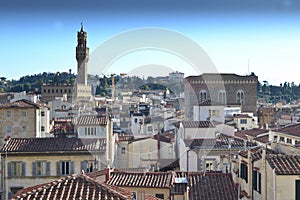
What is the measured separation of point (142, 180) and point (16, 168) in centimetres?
555

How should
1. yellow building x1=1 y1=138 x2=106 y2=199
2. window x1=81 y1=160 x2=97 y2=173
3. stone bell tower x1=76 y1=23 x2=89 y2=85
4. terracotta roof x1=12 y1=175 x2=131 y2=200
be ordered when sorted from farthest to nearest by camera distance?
stone bell tower x1=76 y1=23 x2=89 y2=85 → window x1=81 y1=160 x2=97 y2=173 → yellow building x1=1 y1=138 x2=106 y2=199 → terracotta roof x1=12 y1=175 x2=131 y2=200

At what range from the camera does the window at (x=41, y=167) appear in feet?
47.8

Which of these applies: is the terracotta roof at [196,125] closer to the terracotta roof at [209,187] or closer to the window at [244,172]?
the terracotta roof at [209,187]

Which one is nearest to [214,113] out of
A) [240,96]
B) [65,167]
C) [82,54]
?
[65,167]

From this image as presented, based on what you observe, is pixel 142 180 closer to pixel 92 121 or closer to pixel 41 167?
pixel 41 167

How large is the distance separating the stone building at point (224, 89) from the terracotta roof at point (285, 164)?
83.7 feet

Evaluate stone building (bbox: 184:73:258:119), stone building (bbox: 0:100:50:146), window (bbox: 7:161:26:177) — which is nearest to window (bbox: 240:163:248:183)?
window (bbox: 7:161:26:177)


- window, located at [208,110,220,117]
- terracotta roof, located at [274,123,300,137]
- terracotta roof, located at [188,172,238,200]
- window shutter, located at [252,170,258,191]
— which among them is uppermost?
window, located at [208,110,220,117]

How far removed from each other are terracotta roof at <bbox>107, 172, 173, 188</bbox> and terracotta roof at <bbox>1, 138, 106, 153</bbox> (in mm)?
4401

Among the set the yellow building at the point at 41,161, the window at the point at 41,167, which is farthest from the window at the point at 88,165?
the window at the point at 41,167

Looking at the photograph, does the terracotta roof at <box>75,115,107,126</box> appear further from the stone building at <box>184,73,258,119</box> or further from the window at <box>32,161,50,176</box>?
the stone building at <box>184,73,258,119</box>

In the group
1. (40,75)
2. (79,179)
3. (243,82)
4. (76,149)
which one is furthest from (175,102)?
(40,75)

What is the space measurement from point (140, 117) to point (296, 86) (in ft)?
149

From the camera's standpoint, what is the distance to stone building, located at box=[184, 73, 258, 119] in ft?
115
